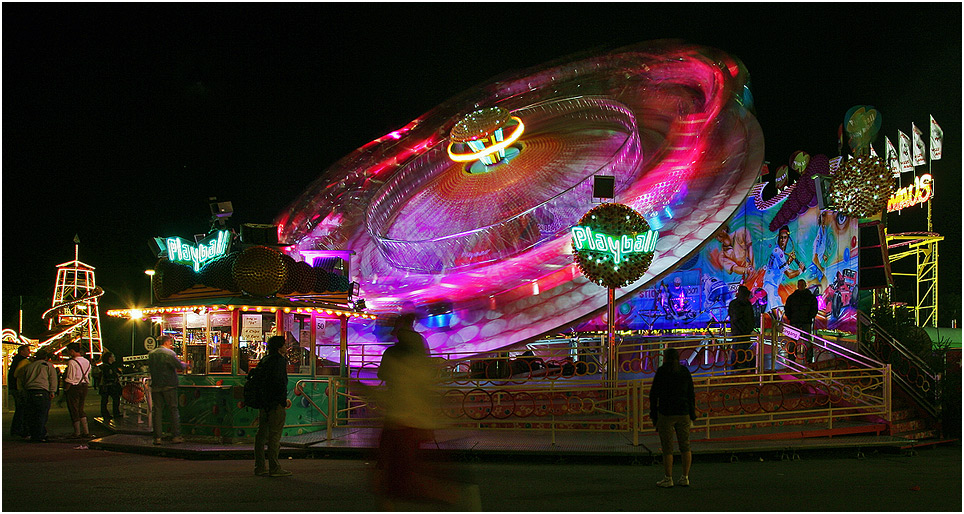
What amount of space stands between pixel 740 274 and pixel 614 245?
12.3 m

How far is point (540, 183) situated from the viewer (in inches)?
982

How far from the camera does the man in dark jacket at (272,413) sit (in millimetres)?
10258

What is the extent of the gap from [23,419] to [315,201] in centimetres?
1413

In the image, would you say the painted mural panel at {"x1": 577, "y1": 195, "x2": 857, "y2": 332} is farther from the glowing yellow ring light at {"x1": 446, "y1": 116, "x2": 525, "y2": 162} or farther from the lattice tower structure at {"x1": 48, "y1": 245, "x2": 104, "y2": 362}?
the lattice tower structure at {"x1": 48, "y1": 245, "x2": 104, "y2": 362}

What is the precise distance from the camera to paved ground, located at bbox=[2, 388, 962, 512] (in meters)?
8.20

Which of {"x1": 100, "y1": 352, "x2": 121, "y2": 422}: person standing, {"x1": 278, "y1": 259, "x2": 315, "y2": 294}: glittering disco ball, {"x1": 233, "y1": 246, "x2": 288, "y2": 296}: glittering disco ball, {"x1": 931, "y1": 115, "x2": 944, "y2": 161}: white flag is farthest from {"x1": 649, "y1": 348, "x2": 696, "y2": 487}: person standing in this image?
{"x1": 931, "y1": 115, "x2": 944, "y2": 161}: white flag

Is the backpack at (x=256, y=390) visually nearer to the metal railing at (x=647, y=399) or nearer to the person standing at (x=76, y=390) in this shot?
the metal railing at (x=647, y=399)

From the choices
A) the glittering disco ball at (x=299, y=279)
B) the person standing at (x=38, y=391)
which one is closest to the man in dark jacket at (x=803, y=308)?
the glittering disco ball at (x=299, y=279)

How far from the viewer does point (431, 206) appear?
26.8 metres

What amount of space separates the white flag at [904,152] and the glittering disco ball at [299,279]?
26577mm

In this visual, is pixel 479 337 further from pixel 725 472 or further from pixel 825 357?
pixel 725 472

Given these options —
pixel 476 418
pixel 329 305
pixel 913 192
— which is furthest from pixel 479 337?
pixel 913 192

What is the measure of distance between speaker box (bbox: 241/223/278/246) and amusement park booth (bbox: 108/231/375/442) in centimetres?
51

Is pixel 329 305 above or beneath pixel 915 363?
above
